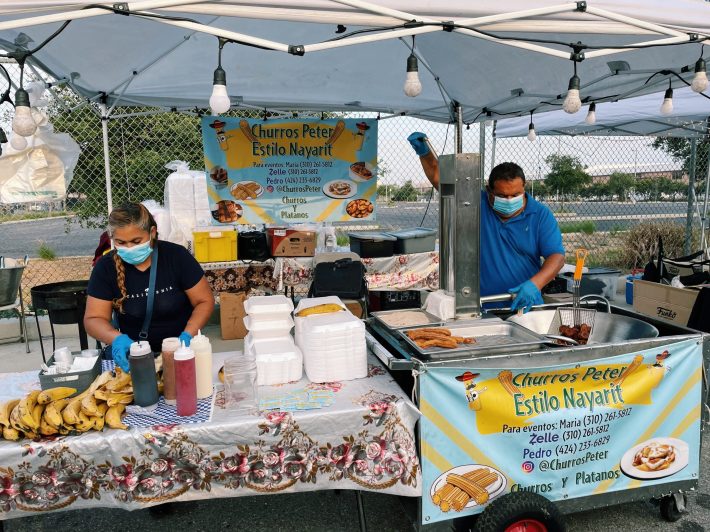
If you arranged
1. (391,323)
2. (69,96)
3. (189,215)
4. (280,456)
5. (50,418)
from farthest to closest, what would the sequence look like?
1. (69,96)
2. (189,215)
3. (391,323)
4. (280,456)
5. (50,418)

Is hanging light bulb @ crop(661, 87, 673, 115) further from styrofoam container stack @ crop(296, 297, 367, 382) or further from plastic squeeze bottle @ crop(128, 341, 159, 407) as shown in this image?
plastic squeeze bottle @ crop(128, 341, 159, 407)

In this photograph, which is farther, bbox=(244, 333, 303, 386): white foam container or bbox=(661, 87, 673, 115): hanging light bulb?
bbox=(661, 87, 673, 115): hanging light bulb

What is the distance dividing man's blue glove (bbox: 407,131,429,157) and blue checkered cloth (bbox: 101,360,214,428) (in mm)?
1939

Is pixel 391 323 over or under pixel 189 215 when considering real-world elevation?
under

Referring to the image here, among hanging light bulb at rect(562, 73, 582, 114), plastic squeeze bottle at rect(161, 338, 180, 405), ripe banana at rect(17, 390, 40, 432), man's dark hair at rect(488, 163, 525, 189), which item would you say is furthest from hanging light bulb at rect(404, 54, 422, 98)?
ripe banana at rect(17, 390, 40, 432)

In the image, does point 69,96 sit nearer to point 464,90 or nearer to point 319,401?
point 464,90

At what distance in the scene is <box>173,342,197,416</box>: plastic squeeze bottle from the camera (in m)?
1.88

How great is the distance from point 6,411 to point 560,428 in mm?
2143

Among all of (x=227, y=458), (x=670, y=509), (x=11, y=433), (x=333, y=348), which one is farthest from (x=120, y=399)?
(x=670, y=509)

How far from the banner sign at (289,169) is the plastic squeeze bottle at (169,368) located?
3.59 m

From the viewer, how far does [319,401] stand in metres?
2.01

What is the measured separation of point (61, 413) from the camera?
1.84 metres

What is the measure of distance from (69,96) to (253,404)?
724 cm

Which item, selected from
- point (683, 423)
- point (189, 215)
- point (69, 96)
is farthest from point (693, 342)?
point (69, 96)
